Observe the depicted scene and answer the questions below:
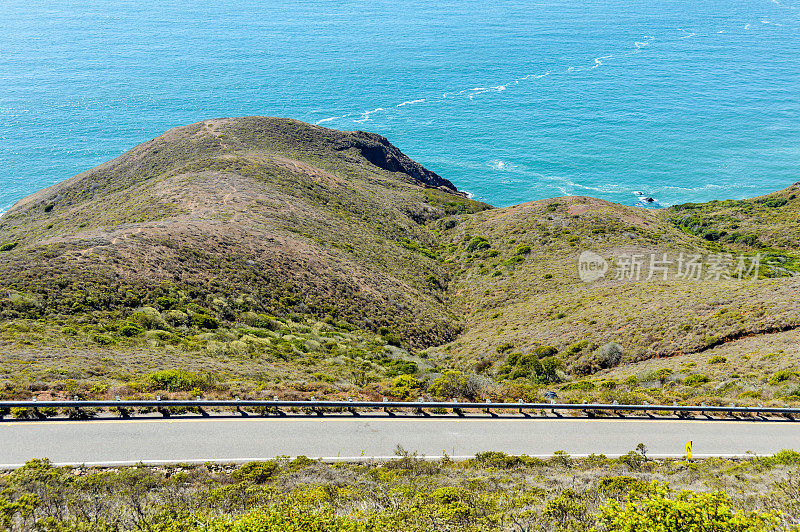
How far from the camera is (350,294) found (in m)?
30.5

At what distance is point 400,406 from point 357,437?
1827mm

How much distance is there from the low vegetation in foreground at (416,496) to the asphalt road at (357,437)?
626 millimetres

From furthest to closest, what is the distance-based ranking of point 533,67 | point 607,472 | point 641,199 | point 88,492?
point 533,67
point 641,199
point 607,472
point 88,492

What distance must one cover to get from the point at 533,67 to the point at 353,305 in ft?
460

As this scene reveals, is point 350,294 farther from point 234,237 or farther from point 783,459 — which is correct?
point 783,459

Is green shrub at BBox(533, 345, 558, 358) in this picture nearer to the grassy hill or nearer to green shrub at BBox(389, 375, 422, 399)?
the grassy hill

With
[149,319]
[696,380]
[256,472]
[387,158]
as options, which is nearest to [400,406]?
[256,472]

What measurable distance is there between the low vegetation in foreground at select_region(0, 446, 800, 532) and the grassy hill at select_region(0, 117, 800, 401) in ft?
13.2

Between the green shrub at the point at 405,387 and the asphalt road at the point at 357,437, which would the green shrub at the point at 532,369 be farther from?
the asphalt road at the point at 357,437

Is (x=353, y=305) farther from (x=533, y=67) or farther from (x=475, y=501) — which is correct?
(x=533, y=67)

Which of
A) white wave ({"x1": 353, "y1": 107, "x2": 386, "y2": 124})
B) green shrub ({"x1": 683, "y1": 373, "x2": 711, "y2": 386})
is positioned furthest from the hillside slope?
white wave ({"x1": 353, "y1": 107, "x2": 386, "y2": 124})

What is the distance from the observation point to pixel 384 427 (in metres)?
12.6

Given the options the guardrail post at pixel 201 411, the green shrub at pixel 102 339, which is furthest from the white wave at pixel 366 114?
the guardrail post at pixel 201 411

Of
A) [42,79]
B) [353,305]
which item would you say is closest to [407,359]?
[353,305]
